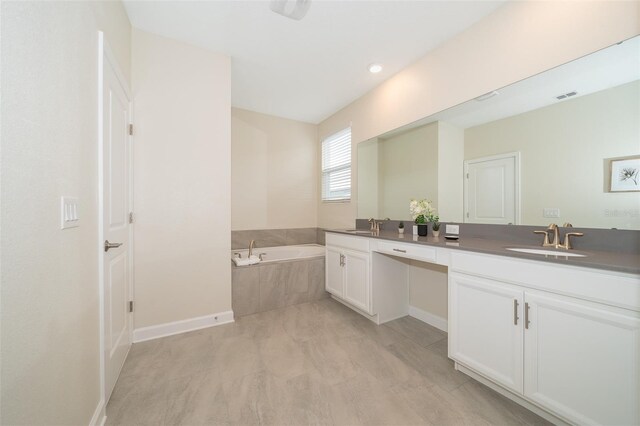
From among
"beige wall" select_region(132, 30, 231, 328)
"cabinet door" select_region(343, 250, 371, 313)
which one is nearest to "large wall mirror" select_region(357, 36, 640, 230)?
"cabinet door" select_region(343, 250, 371, 313)

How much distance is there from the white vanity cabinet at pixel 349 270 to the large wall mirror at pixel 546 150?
0.86 m

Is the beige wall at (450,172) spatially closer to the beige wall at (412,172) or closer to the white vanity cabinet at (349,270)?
the beige wall at (412,172)

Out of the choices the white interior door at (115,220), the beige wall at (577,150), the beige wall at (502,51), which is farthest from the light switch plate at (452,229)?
the white interior door at (115,220)

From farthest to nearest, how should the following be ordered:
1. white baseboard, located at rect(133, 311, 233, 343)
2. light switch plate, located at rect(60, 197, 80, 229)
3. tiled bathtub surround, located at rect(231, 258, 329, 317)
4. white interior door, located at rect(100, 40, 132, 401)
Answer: tiled bathtub surround, located at rect(231, 258, 329, 317), white baseboard, located at rect(133, 311, 233, 343), white interior door, located at rect(100, 40, 132, 401), light switch plate, located at rect(60, 197, 80, 229)

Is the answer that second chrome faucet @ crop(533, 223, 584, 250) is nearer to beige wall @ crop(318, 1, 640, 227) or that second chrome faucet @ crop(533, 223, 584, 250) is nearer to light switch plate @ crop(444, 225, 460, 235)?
light switch plate @ crop(444, 225, 460, 235)

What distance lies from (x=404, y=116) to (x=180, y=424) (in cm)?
288

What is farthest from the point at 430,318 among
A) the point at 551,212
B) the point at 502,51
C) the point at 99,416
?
the point at 99,416

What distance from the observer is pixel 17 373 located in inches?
25.0

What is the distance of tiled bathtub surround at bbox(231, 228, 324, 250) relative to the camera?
3.46 m

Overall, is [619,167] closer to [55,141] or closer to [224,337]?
[55,141]

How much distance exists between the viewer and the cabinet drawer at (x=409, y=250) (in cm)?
171

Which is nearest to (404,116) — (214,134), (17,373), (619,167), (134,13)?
(619,167)

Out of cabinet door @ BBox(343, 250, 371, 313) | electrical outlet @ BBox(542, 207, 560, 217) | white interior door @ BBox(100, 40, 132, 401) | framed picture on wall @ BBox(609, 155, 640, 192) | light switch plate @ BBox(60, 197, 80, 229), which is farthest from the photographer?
cabinet door @ BBox(343, 250, 371, 313)

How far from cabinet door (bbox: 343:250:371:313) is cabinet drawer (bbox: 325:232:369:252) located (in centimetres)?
6
